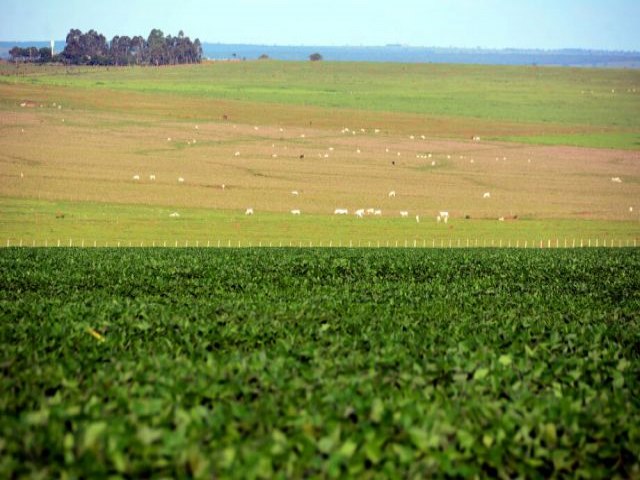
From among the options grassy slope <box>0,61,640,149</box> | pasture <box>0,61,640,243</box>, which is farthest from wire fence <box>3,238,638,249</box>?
grassy slope <box>0,61,640,149</box>

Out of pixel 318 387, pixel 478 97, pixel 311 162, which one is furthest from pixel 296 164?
pixel 478 97

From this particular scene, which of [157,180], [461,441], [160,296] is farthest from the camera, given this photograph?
[157,180]

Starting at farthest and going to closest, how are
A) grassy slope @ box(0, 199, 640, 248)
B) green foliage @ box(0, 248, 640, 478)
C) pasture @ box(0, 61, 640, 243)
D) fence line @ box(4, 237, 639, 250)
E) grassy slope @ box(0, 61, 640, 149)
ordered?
grassy slope @ box(0, 61, 640, 149)
pasture @ box(0, 61, 640, 243)
grassy slope @ box(0, 199, 640, 248)
fence line @ box(4, 237, 639, 250)
green foliage @ box(0, 248, 640, 478)

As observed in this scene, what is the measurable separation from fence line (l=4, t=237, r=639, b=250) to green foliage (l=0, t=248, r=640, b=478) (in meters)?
24.3

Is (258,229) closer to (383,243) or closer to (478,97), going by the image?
(383,243)

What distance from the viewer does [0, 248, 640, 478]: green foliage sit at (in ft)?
28.5

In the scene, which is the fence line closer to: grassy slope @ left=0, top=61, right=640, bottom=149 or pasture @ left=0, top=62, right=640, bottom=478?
pasture @ left=0, top=62, right=640, bottom=478

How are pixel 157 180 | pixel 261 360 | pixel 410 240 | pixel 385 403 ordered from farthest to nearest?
1. pixel 157 180
2. pixel 410 240
3. pixel 261 360
4. pixel 385 403

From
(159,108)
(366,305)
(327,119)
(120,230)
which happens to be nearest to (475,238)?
(120,230)

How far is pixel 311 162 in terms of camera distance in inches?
3305

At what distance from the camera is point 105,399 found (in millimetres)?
10578

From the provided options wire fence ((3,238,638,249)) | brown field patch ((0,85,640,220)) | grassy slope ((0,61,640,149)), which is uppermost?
grassy slope ((0,61,640,149))

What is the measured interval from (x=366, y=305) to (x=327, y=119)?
103714 mm

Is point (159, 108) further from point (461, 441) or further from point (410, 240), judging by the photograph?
point (461, 441)
